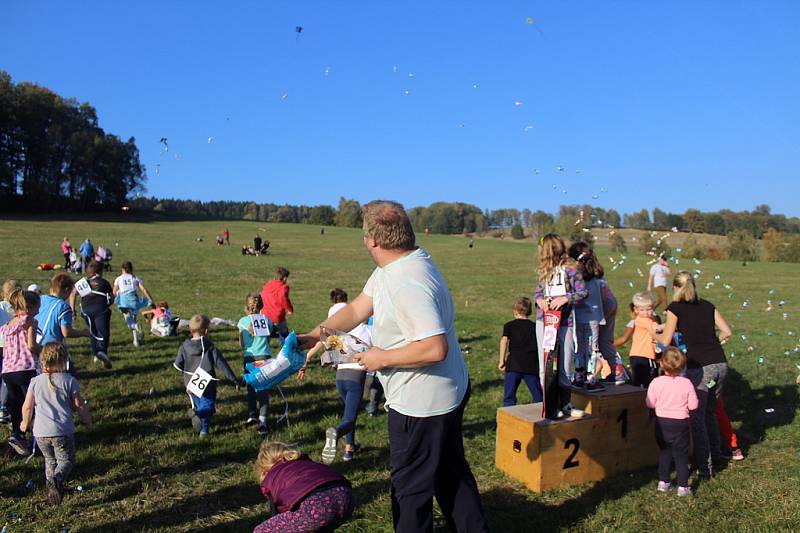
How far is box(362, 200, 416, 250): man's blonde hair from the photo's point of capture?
3359 mm

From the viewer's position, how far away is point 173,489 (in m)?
5.28

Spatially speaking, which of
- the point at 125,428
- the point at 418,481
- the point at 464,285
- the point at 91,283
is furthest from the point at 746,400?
the point at 464,285

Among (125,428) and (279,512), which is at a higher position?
(279,512)

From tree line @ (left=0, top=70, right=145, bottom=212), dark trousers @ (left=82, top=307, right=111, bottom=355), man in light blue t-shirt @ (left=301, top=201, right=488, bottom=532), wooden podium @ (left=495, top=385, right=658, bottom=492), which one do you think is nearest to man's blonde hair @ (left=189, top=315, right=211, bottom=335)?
wooden podium @ (left=495, top=385, right=658, bottom=492)

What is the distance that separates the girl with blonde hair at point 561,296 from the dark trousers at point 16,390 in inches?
201

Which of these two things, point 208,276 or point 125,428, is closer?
point 125,428

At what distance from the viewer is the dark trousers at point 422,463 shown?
3.36m


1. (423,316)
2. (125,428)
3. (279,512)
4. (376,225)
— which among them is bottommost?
(125,428)

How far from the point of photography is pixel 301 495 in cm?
353

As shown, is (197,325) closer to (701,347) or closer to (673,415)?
(673,415)

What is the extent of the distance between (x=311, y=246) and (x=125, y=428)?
49.1 m

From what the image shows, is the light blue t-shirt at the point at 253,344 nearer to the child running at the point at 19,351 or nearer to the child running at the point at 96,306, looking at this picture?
the child running at the point at 19,351

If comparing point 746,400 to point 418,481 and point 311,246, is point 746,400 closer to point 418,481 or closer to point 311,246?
point 418,481

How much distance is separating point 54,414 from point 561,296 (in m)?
4.49
